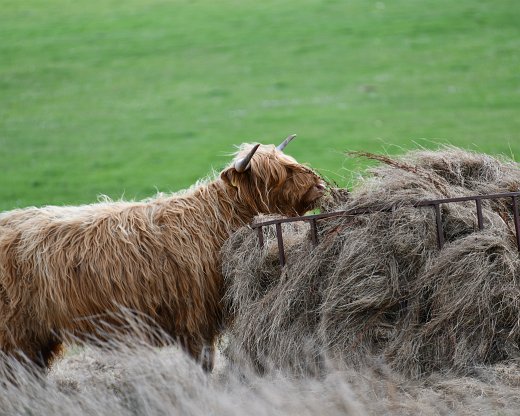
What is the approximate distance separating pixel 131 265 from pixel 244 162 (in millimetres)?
983

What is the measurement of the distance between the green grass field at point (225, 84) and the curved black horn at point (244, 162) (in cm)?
1070

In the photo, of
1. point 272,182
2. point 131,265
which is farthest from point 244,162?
point 131,265

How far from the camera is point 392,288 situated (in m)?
4.93

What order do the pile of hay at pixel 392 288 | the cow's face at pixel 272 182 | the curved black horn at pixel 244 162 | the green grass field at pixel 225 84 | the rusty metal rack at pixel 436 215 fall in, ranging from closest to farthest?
the pile of hay at pixel 392 288, the rusty metal rack at pixel 436 215, the curved black horn at pixel 244 162, the cow's face at pixel 272 182, the green grass field at pixel 225 84

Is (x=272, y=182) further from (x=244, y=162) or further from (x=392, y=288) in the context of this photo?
(x=392, y=288)

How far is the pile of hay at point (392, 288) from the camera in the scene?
4.79 m

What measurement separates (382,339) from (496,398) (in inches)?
30.9

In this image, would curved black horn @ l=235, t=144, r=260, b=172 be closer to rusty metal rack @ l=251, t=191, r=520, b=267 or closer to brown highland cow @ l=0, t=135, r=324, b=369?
brown highland cow @ l=0, t=135, r=324, b=369

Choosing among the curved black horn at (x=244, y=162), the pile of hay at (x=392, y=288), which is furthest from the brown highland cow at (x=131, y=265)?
the pile of hay at (x=392, y=288)

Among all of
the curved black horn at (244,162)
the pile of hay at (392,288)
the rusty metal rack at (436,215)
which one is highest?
the curved black horn at (244,162)

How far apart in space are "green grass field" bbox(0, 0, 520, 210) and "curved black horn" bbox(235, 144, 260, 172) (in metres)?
10.7

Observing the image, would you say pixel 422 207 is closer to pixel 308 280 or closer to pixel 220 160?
pixel 308 280

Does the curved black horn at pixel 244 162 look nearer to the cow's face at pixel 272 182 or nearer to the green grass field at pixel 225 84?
the cow's face at pixel 272 182

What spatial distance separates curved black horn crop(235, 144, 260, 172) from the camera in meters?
5.50
